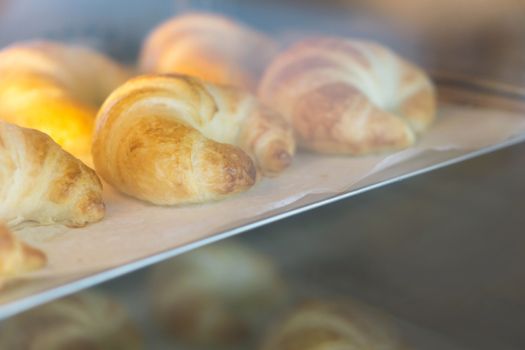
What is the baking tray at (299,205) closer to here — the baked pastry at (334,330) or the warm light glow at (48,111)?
the baked pastry at (334,330)

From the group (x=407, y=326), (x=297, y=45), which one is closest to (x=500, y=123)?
(x=297, y=45)

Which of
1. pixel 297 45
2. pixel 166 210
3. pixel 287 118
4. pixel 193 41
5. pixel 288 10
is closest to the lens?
pixel 166 210

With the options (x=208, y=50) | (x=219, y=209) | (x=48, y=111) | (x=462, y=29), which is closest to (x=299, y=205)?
(x=219, y=209)

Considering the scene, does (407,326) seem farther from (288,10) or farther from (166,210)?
(288,10)

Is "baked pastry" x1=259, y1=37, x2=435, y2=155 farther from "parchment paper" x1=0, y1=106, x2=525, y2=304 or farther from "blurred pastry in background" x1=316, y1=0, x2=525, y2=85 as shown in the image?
"blurred pastry in background" x1=316, y1=0, x2=525, y2=85

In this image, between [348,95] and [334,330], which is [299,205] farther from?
[348,95]
